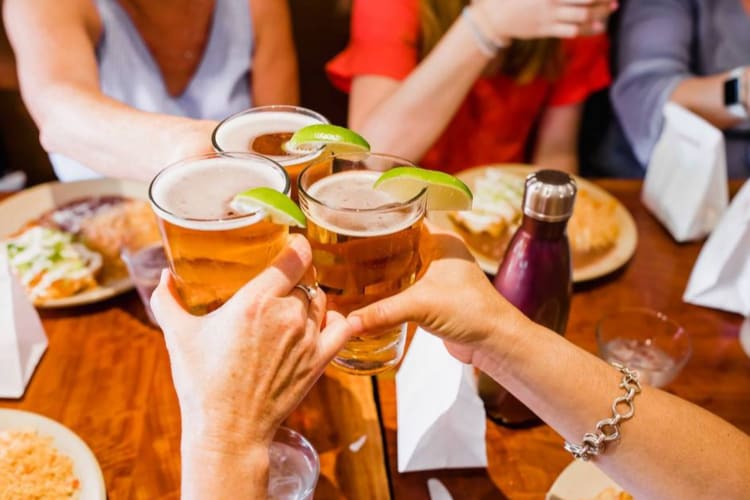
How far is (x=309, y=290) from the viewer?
0.83 metres

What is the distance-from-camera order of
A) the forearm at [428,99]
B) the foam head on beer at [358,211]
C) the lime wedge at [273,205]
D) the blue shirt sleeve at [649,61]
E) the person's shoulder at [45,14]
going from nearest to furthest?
1. the lime wedge at [273,205]
2. the foam head on beer at [358,211]
3. the person's shoulder at [45,14]
4. the forearm at [428,99]
5. the blue shirt sleeve at [649,61]

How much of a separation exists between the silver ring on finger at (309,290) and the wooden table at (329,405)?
15.2 inches

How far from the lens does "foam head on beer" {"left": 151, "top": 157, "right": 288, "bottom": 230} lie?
0.77 meters

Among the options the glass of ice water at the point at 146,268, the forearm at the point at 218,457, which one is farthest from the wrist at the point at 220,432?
the glass of ice water at the point at 146,268

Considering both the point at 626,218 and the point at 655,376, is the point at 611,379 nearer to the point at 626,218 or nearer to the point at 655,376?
the point at 655,376

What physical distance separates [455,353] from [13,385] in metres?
0.81

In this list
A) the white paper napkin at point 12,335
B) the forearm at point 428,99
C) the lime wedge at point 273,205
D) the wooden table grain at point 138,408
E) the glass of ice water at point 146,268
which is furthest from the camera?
the forearm at point 428,99

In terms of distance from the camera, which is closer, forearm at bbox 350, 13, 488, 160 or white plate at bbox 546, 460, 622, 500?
white plate at bbox 546, 460, 622, 500

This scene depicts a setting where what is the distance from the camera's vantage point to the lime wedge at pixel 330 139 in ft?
2.96

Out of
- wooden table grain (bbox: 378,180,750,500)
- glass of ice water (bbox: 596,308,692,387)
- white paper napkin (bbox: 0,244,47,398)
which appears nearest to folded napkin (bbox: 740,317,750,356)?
wooden table grain (bbox: 378,180,750,500)

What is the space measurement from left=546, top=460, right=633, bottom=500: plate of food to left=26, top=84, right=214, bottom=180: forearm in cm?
80

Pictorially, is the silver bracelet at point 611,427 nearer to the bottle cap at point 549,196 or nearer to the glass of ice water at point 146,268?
the bottle cap at point 549,196

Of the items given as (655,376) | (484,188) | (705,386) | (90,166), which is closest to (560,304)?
(655,376)

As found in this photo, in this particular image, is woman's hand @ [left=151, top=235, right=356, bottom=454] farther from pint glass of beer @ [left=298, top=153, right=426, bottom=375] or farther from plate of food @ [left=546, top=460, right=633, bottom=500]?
plate of food @ [left=546, top=460, right=633, bottom=500]
